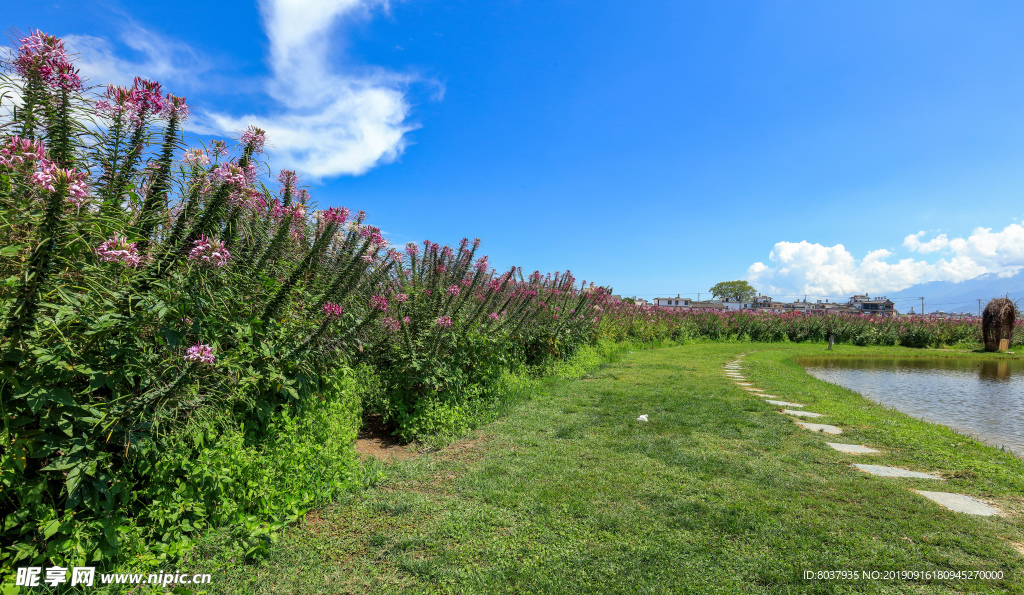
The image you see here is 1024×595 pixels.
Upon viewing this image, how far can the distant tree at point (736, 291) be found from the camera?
88.3 metres

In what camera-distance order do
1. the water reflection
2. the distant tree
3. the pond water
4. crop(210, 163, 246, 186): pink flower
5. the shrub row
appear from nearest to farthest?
1. crop(210, 163, 246, 186): pink flower
2. the pond water
3. the water reflection
4. the shrub row
5. the distant tree

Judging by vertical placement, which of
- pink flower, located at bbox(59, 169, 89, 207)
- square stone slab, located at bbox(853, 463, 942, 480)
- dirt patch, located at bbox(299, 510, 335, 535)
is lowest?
dirt patch, located at bbox(299, 510, 335, 535)

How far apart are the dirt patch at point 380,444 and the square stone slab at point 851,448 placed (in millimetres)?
4612

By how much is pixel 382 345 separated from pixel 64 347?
295 centimetres

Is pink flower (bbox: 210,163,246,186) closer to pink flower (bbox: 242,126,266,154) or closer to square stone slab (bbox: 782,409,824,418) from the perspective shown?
pink flower (bbox: 242,126,266,154)

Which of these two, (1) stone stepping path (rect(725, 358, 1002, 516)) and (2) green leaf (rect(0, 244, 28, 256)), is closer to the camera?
(2) green leaf (rect(0, 244, 28, 256))

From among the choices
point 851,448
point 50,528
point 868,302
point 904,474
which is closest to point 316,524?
point 50,528

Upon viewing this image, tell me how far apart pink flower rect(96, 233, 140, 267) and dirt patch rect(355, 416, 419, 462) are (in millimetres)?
2724

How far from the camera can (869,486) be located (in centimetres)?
358

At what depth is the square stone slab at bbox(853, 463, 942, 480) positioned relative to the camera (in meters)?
3.87

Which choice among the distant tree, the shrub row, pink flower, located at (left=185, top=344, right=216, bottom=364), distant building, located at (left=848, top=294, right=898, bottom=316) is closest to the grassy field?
pink flower, located at (left=185, top=344, right=216, bottom=364)

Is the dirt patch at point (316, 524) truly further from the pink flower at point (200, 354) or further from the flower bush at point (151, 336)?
the pink flower at point (200, 354)

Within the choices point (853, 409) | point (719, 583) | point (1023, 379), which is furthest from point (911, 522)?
point (1023, 379)

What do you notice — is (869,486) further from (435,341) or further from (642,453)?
(435,341)
